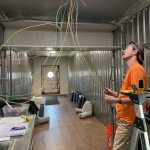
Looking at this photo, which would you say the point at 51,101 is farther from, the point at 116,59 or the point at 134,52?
the point at 134,52

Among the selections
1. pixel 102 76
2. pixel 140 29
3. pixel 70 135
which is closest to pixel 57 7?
pixel 140 29

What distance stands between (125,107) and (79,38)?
69.0 inches

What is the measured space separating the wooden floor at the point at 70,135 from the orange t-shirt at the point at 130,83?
1414 mm

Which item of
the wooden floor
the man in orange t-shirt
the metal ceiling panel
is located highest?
the metal ceiling panel

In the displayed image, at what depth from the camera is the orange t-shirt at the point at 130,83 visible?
147 centimetres

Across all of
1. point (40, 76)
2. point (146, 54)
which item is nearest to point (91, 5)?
point (146, 54)

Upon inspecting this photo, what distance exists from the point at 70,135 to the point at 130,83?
2.27 m

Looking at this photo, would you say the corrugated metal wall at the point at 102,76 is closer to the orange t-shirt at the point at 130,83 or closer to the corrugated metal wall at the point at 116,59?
the corrugated metal wall at the point at 116,59

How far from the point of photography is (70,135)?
10.8 ft

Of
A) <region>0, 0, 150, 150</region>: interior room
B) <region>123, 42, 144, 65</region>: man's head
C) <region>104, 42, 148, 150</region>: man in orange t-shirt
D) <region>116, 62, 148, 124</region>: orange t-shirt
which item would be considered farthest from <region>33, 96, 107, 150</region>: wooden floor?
<region>123, 42, 144, 65</region>: man's head

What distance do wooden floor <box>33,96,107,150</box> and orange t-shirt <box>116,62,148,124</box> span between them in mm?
1414

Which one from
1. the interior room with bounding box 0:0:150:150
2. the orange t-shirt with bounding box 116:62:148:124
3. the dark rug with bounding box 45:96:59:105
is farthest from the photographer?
the dark rug with bounding box 45:96:59:105

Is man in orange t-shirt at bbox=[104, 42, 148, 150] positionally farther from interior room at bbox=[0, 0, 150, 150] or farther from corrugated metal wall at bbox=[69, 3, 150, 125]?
corrugated metal wall at bbox=[69, 3, 150, 125]

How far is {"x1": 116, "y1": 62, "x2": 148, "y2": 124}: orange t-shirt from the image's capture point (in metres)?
1.47
